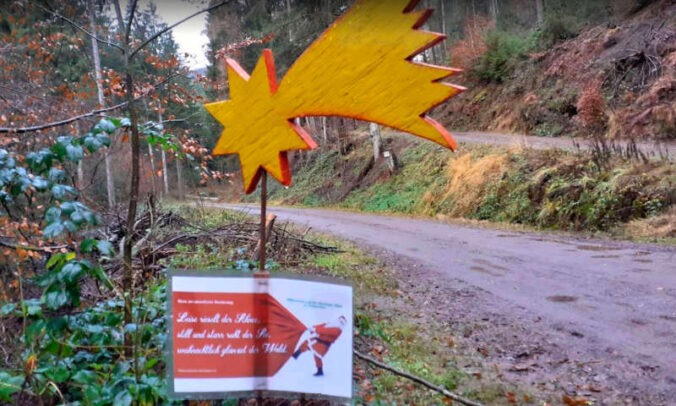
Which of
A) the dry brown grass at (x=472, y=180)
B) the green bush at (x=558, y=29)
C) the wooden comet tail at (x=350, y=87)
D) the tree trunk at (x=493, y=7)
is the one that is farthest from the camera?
the tree trunk at (x=493, y=7)

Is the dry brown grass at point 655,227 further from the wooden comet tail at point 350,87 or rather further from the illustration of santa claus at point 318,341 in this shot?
the illustration of santa claus at point 318,341

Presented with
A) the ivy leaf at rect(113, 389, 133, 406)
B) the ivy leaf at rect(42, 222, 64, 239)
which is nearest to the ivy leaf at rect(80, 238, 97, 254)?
the ivy leaf at rect(42, 222, 64, 239)

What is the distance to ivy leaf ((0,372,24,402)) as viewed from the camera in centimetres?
245

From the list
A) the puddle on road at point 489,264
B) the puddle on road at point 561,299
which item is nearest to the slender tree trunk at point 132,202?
the puddle on road at point 561,299

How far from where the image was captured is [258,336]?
2.53 m

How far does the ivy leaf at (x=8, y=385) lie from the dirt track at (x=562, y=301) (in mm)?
3502

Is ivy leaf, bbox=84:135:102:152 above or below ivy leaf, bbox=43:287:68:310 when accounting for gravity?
above

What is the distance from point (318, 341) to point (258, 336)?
0.32 metres

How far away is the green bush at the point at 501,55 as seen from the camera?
74.3 feet

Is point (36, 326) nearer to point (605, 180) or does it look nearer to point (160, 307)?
point (160, 307)

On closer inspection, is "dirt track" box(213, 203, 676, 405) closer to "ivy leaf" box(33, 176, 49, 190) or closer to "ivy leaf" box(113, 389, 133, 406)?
"ivy leaf" box(113, 389, 133, 406)

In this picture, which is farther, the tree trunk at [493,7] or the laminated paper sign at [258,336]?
the tree trunk at [493,7]

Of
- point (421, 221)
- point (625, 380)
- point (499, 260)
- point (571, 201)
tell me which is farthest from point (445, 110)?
point (625, 380)

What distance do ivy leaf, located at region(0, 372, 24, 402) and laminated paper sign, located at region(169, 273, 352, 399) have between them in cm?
82
